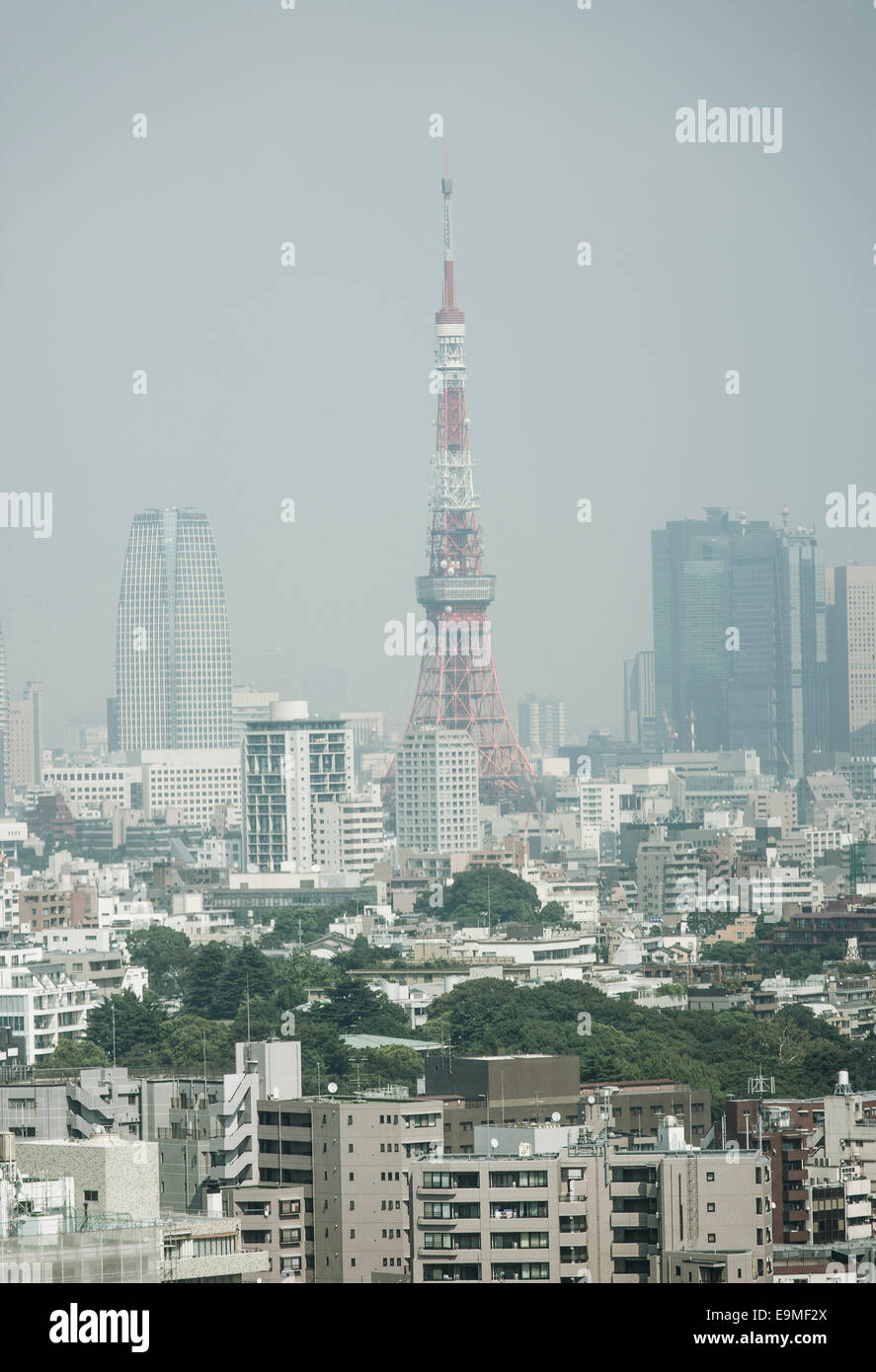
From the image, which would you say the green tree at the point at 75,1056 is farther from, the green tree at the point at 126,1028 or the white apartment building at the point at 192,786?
the white apartment building at the point at 192,786

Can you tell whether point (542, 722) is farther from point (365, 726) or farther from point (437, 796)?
point (437, 796)

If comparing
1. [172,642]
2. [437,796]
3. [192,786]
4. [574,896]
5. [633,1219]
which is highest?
[172,642]

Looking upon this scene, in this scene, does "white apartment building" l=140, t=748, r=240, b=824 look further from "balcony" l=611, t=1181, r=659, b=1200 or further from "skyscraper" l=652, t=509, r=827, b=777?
"balcony" l=611, t=1181, r=659, b=1200

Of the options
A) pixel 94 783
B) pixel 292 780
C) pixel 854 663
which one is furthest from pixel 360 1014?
pixel 854 663

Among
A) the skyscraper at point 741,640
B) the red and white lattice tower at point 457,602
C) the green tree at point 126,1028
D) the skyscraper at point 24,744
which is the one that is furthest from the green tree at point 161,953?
the skyscraper at point 741,640

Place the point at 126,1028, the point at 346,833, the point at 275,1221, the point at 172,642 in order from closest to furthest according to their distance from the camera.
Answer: the point at 275,1221 → the point at 126,1028 → the point at 346,833 → the point at 172,642

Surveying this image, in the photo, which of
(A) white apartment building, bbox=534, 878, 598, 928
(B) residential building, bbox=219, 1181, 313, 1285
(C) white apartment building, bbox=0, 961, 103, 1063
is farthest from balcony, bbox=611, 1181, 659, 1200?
(A) white apartment building, bbox=534, 878, 598, 928

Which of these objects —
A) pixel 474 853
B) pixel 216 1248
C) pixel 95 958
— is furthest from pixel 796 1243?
pixel 474 853
